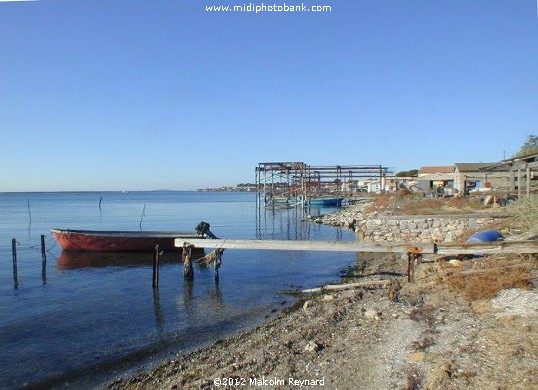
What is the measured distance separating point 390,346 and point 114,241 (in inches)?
755

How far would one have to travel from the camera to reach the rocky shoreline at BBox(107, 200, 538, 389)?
5805mm

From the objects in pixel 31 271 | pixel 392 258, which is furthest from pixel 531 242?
pixel 31 271

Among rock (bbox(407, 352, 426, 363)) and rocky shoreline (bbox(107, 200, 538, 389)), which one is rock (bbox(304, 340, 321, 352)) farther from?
rock (bbox(407, 352, 426, 363))

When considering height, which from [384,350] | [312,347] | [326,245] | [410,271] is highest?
[326,245]

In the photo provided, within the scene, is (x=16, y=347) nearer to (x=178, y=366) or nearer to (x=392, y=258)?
(x=178, y=366)

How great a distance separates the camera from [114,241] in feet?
75.4

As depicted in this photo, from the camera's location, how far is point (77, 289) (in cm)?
1546

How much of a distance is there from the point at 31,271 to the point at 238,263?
952 cm

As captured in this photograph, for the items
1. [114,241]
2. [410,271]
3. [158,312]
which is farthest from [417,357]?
[114,241]

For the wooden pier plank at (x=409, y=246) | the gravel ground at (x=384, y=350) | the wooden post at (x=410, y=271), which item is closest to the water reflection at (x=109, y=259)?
the wooden pier plank at (x=409, y=246)

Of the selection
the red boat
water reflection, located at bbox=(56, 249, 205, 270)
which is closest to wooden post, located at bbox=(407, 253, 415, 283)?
water reflection, located at bbox=(56, 249, 205, 270)

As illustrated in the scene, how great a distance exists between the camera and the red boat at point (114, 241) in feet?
75.0

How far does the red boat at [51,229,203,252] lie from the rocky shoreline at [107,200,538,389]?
13.5 m

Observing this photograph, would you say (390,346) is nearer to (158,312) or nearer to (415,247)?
(415,247)
